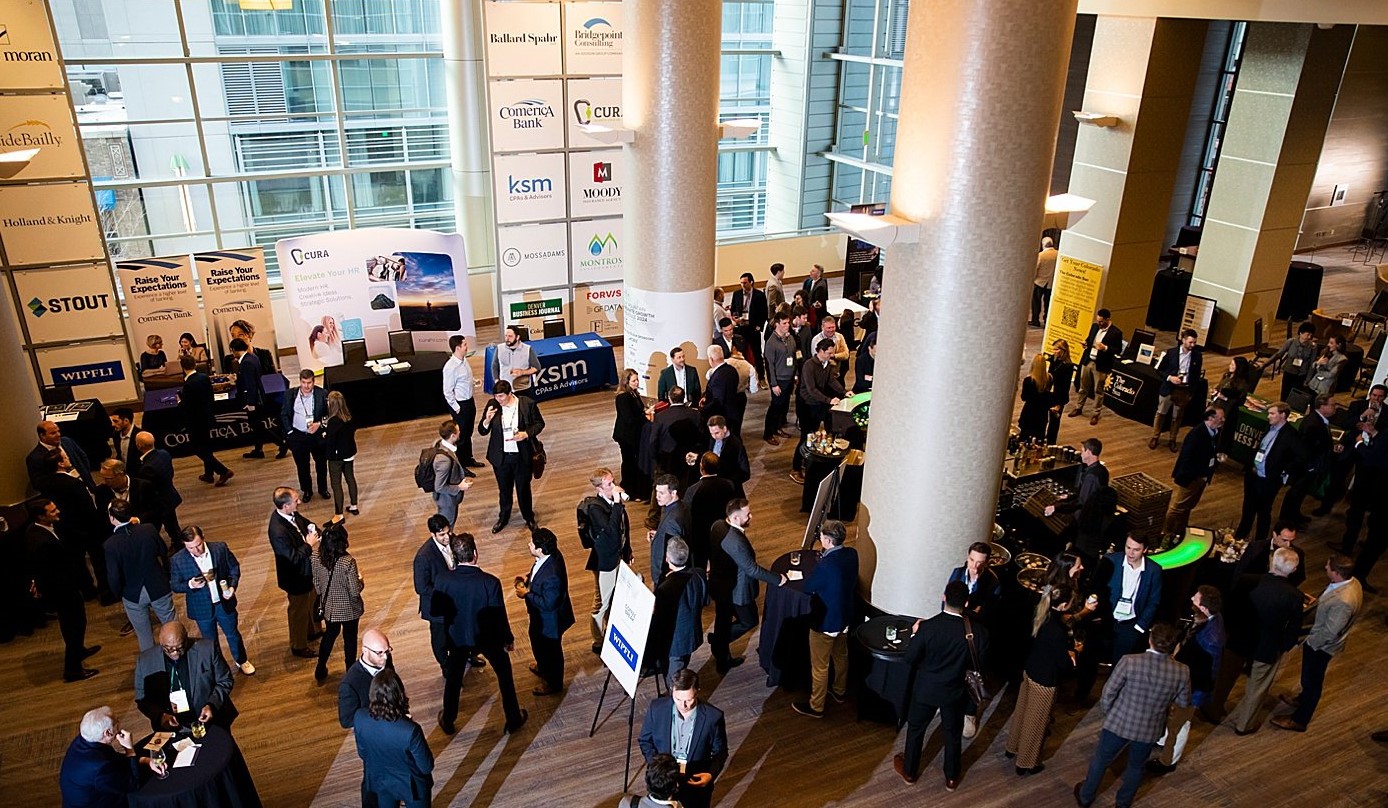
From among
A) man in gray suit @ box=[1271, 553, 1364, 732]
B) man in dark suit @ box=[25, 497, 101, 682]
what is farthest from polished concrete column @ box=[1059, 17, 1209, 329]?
A: man in dark suit @ box=[25, 497, 101, 682]

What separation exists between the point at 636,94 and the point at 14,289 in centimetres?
687

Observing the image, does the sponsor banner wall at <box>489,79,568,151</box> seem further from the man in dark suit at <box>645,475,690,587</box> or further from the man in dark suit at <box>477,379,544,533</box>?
the man in dark suit at <box>645,475,690,587</box>

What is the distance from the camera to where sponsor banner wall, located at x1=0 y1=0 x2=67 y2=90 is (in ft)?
30.6

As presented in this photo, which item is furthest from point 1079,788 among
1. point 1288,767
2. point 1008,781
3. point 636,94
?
point 636,94

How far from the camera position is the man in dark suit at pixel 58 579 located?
6.23 metres

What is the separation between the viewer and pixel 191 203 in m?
12.3

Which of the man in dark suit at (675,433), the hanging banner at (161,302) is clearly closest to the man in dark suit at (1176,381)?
the man in dark suit at (675,433)

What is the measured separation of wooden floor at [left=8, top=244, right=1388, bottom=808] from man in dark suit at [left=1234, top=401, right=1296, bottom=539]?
2.25 feet

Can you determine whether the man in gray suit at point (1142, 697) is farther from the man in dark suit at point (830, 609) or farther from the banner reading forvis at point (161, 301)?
the banner reading forvis at point (161, 301)

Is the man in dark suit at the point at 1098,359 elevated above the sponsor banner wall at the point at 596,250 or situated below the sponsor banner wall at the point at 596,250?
below

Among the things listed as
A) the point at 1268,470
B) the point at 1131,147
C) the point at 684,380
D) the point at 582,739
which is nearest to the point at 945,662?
the point at 582,739

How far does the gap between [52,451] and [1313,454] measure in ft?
32.4

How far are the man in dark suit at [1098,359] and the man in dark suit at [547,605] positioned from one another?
289 inches

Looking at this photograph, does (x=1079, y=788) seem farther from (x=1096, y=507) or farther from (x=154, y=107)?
(x=154, y=107)
